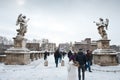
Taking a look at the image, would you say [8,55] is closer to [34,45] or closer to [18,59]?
[18,59]

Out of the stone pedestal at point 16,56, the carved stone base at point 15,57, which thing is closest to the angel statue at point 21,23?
the stone pedestal at point 16,56

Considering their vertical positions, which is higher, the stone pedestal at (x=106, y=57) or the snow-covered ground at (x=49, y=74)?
the stone pedestal at (x=106, y=57)

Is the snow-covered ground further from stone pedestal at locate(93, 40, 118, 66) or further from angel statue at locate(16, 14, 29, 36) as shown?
angel statue at locate(16, 14, 29, 36)

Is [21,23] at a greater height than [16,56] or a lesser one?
greater

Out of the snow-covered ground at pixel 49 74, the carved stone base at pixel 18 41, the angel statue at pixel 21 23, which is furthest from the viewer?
the angel statue at pixel 21 23

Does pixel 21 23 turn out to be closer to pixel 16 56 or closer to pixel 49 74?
pixel 16 56

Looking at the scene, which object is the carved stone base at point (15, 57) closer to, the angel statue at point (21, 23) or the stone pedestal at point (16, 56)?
the stone pedestal at point (16, 56)

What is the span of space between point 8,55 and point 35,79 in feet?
42.5

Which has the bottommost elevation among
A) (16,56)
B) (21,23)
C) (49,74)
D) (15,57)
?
(49,74)

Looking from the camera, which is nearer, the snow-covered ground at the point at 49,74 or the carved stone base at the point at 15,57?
the snow-covered ground at the point at 49,74

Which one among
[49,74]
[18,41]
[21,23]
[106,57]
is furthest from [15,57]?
[106,57]

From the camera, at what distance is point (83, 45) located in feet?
307

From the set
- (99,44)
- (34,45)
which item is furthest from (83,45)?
(99,44)

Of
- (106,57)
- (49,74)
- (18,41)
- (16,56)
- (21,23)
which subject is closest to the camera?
(49,74)
